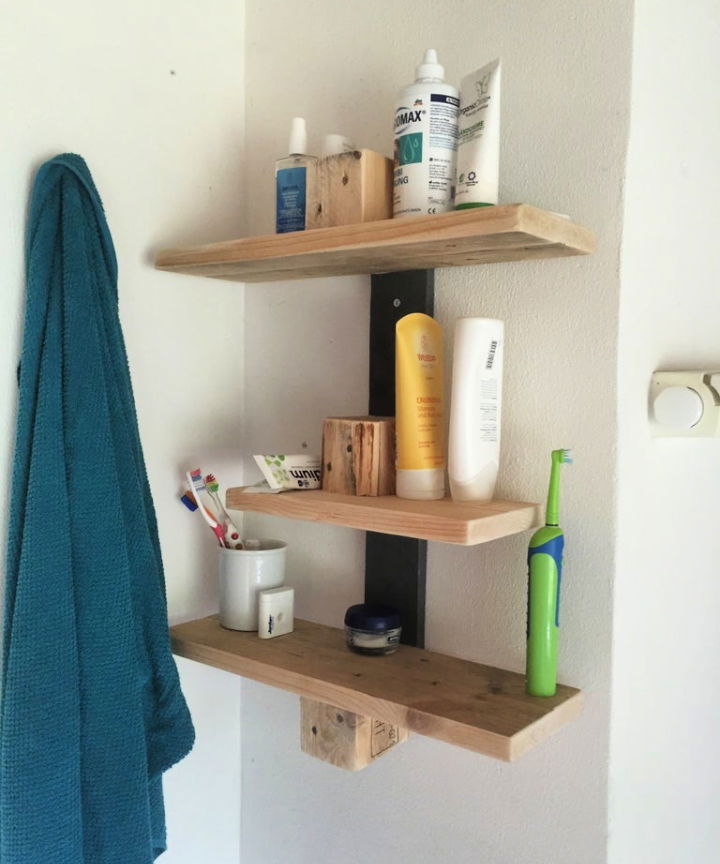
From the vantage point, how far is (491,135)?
2.30 ft

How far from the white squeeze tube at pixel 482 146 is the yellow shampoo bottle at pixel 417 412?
0.41ft

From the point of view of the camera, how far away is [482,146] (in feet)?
2.30

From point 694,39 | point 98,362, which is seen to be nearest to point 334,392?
point 98,362

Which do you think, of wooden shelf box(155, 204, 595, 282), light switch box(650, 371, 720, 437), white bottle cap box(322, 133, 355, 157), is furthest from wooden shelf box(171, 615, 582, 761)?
white bottle cap box(322, 133, 355, 157)

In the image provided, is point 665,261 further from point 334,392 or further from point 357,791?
point 357,791

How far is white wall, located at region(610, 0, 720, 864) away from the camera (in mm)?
744

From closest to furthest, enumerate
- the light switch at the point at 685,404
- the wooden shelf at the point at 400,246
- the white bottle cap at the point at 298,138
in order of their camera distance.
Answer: the wooden shelf at the point at 400,246
the light switch at the point at 685,404
the white bottle cap at the point at 298,138

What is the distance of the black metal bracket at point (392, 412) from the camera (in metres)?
0.85

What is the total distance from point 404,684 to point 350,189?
474 mm

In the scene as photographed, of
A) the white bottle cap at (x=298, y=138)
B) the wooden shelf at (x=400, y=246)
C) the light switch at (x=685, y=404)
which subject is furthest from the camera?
the white bottle cap at (x=298, y=138)

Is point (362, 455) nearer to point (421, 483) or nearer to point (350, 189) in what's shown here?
point (421, 483)

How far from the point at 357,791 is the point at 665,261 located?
665 mm

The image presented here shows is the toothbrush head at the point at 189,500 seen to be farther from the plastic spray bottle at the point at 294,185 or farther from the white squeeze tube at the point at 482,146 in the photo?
the white squeeze tube at the point at 482,146

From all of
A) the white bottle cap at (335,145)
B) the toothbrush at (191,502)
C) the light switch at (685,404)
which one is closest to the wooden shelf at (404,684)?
the toothbrush at (191,502)
